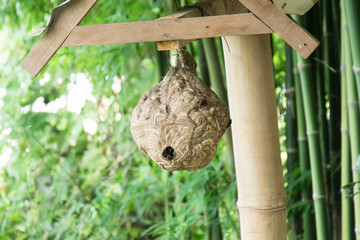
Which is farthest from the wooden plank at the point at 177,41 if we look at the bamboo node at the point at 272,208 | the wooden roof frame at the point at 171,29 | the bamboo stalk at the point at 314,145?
the bamboo stalk at the point at 314,145

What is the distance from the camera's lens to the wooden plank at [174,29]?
2.08ft

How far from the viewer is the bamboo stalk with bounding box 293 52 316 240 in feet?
3.85

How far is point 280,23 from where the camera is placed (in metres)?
0.63

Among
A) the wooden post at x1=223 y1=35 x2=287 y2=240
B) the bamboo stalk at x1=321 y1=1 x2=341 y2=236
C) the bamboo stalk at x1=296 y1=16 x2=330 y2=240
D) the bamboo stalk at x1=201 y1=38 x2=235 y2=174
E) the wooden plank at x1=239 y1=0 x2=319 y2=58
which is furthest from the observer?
the bamboo stalk at x1=321 y1=1 x2=341 y2=236

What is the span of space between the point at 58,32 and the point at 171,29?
0.50 ft

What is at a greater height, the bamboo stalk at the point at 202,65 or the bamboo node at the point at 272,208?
the bamboo stalk at the point at 202,65

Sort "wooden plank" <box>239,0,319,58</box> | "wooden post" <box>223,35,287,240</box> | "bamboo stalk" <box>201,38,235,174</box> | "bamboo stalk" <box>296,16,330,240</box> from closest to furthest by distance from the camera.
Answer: "wooden plank" <box>239,0,319,58</box> → "wooden post" <box>223,35,287,240</box> → "bamboo stalk" <box>296,16,330,240</box> → "bamboo stalk" <box>201,38,235,174</box>

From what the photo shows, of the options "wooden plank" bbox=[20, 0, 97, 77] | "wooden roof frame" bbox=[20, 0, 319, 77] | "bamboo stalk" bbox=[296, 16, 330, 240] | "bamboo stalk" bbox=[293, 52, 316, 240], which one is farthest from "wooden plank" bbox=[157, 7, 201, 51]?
"bamboo stalk" bbox=[293, 52, 316, 240]

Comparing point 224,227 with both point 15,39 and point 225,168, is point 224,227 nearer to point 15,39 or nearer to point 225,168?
point 225,168

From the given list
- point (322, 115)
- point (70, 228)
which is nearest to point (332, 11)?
point (322, 115)

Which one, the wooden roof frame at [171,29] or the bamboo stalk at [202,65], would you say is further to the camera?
the bamboo stalk at [202,65]

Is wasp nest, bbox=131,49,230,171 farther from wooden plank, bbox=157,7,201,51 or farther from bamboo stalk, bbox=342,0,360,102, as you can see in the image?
bamboo stalk, bbox=342,0,360,102

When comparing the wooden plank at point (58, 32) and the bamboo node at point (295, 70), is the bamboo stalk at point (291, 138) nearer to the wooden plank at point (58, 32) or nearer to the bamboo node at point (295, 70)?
the bamboo node at point (295, 70)

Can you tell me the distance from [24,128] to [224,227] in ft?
2.33
